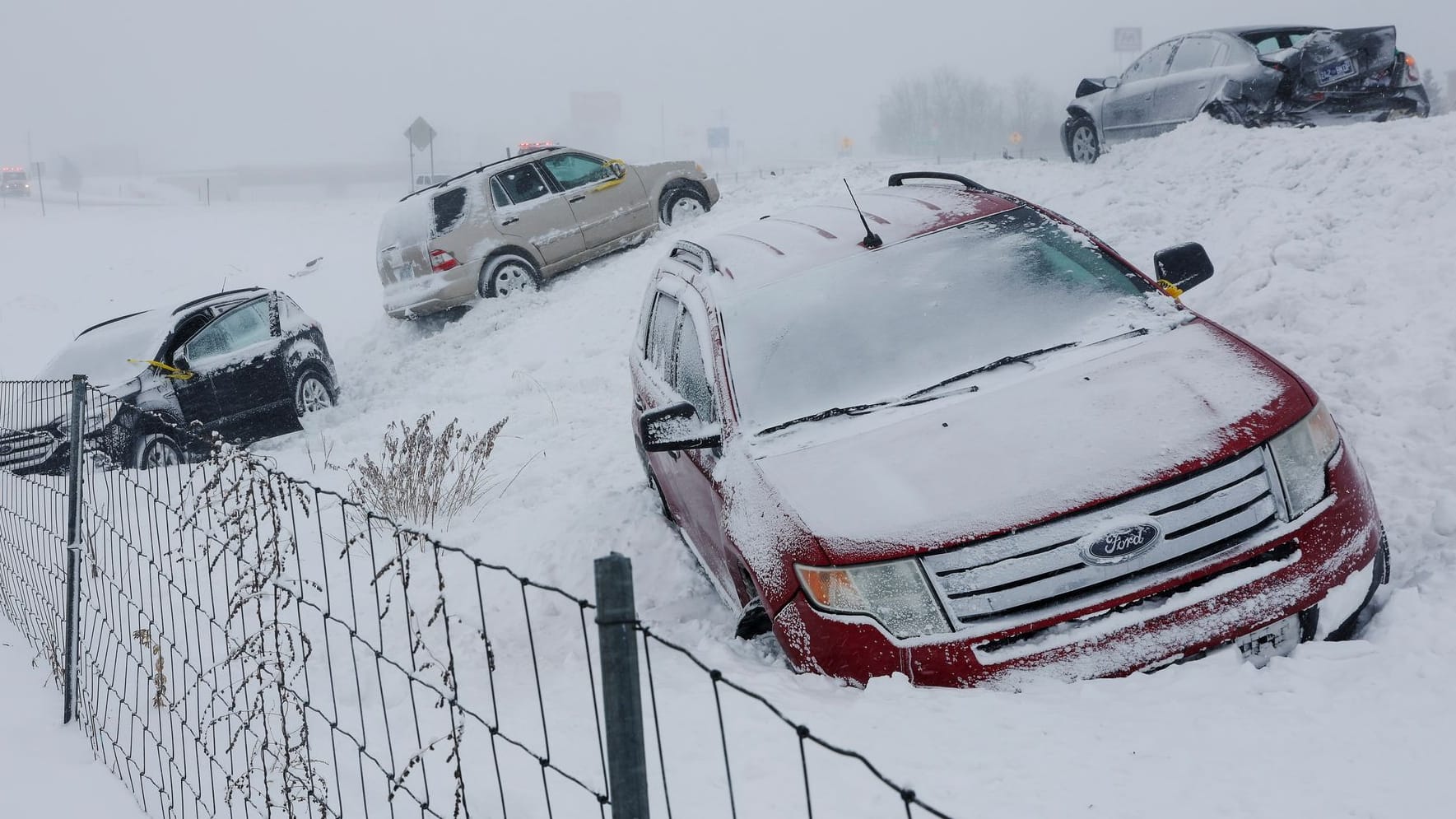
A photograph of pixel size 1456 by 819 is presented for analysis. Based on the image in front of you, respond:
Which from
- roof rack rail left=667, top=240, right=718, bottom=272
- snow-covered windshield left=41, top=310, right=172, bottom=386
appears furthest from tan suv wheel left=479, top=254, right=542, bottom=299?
roof rack rail left=667, top=240, right=718, bottom=272

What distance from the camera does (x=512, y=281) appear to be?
1359 cm

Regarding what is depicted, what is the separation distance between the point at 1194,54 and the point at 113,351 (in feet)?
37.2

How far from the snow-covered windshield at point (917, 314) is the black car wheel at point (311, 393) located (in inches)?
311

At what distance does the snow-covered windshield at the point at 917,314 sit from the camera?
4.02 meters

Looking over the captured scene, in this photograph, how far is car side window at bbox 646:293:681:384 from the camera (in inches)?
205

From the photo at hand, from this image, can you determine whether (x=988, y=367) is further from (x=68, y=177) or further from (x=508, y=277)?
(x=68, y=177)

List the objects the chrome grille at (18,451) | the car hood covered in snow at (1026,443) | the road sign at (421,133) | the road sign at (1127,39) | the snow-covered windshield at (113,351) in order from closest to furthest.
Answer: the car hood covered in snow at (1026,443) < the chrome grille at (18,451) < the snow-covered windshield at (113,351) < the road sign at (421,133) < the road sign at (1127,39)

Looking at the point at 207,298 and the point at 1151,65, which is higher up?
the point at 1151,65

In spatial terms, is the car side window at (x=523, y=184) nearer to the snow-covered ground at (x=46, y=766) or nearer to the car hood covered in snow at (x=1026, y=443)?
the snow-covered ground at (x=46, y=766)

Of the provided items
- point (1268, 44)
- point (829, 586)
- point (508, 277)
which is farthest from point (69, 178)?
point (829, 586)

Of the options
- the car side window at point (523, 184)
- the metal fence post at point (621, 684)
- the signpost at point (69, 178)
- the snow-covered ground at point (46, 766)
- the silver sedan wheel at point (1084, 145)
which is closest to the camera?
the metal fence post at point (621, 684)

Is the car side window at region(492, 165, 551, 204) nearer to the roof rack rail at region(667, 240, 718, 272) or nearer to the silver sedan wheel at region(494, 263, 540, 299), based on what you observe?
the silver sedan wheel at region(494, 263, 540, 299)

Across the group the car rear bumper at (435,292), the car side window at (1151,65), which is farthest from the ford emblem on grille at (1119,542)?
the car rear bumper at (435,292)

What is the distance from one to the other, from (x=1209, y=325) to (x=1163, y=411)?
2.91ft
